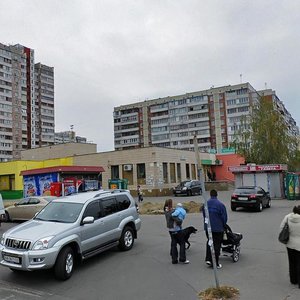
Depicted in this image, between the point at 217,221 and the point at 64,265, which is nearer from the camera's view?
the point at 64,265

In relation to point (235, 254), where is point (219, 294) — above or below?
below

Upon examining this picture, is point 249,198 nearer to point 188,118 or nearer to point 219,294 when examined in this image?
point 219,294

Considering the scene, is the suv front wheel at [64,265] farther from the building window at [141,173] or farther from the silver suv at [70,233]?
the building window at [141,173]

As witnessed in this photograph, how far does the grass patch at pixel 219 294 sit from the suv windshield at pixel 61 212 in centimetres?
357

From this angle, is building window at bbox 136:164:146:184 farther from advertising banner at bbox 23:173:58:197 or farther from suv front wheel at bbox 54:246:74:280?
suv front wheel at bbox 54:246:74:280

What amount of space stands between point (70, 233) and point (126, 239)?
284cm

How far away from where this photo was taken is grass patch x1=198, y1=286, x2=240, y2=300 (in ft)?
20.3

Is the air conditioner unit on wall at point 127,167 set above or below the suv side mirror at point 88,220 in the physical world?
above

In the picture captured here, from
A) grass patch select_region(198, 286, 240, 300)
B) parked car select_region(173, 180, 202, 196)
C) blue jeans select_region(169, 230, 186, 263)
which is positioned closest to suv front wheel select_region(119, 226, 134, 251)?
blue jeans select_region(169, 230, 186, 263)

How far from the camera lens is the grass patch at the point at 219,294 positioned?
6188 millimetres

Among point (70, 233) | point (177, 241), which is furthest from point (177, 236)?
point (70, 233)

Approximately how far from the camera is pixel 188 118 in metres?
113

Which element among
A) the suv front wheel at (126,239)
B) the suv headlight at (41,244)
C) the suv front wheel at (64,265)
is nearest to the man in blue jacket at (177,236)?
the suv front wheel at (126,239)

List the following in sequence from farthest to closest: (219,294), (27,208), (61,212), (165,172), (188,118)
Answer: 1. (188,118)
2. (165,172)
3. (27,208)
4. (61,212)
5. (219,294)
